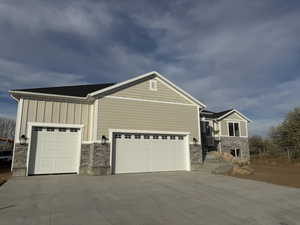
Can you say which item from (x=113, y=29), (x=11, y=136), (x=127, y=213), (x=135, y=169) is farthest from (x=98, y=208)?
(x=11, y=136)

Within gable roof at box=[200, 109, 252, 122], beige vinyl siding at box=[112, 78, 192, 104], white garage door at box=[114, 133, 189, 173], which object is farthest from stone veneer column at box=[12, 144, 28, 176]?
gable roof at box=[200, 109, 252, 122]

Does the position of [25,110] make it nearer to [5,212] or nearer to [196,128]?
[5,212]

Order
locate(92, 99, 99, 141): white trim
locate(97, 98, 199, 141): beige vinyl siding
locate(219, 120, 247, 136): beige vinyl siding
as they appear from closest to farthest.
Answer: locate(92, 99, 99, 141): white trim
locate(97, 98, 199, 141): beige vinyl siding
locate(219, 120, 247, 136): beige vinyl siding

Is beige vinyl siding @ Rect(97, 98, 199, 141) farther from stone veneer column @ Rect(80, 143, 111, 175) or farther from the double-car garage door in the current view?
stone veneer column @ Rect(80, 143, 111, 175)

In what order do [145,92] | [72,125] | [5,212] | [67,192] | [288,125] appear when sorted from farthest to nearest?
[288,125] → [145,92] → [72,125] → [67,192] → [5,212]

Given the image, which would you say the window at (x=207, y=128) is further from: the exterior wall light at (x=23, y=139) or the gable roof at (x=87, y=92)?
the exterior wall light at (x=23, y=139)

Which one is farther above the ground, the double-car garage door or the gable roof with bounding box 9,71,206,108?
the gable roof with bounding box 9,71,206,108

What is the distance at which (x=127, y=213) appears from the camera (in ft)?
16.7

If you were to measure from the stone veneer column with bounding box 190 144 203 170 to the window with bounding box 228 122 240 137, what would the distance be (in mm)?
9616

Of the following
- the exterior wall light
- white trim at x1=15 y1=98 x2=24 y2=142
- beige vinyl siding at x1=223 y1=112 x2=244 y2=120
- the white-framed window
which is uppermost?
the white-framed window

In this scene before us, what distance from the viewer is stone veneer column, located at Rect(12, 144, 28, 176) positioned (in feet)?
36.2

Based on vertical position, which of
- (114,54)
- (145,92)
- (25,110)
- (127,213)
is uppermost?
(114,54)

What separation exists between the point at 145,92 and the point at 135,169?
4998 millimetres

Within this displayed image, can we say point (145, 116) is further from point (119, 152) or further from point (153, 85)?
point (119, 152)
